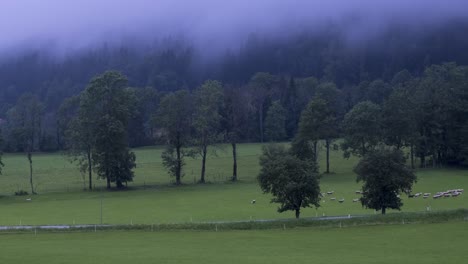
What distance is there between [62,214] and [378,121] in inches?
2318

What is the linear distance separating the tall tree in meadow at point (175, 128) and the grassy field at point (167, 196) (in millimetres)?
3556

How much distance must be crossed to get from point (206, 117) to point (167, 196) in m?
22.5

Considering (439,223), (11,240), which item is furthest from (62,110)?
(439,223)

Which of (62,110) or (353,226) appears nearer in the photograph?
(353,226)

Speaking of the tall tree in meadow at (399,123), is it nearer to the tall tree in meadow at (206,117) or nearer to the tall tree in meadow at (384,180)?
the tall tree in meadow at (206,117)

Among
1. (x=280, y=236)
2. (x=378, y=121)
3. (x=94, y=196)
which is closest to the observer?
(x=280, y=236)

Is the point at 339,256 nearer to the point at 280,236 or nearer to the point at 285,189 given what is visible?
the point at 280,236

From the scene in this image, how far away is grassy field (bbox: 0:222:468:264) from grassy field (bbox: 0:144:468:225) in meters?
11.0

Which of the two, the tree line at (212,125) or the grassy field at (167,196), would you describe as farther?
the tree line at (212,125)

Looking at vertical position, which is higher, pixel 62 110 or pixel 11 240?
pixel 62 110

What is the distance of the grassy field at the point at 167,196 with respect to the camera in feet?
245

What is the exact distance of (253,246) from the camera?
53.4m

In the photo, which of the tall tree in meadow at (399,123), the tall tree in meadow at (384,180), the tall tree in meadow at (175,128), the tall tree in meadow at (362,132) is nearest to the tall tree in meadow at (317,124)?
the tall tree in meadow at (362,132)

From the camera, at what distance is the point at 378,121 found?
387 ft
